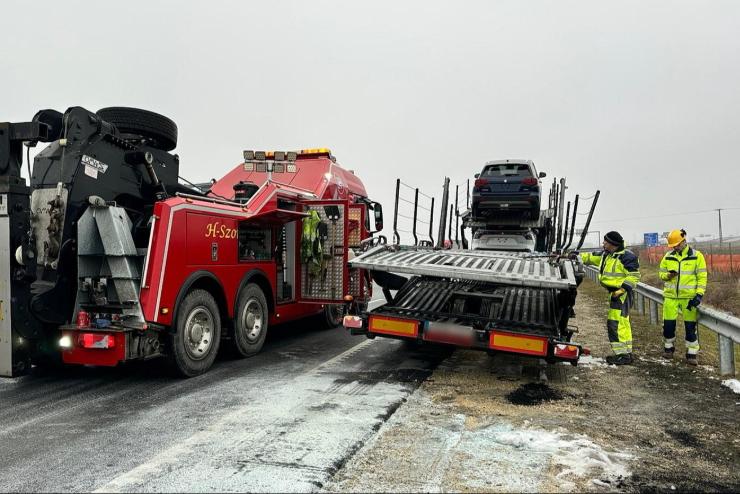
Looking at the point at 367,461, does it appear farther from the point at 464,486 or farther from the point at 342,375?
the point at 342,375

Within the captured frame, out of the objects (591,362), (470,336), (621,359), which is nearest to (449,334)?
(470,336)

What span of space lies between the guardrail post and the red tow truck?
226 inches

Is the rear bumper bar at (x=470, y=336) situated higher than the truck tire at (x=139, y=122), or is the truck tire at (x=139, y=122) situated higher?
the truck tire at (x=139, y=122)

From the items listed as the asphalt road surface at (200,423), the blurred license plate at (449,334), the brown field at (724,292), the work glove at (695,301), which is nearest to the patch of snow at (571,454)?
the asphalt road surface at (200,423)

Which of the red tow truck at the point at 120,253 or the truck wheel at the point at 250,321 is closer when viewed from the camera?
the red tow truck at the point at 120,253

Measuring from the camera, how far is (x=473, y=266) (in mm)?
6078

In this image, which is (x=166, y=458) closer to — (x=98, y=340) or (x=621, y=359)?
(x=98, y=340)

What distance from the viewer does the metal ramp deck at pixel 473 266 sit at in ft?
17.8

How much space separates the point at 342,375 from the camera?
5941 mm

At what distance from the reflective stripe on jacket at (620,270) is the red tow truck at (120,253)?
4.48 m

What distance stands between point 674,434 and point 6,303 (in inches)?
230

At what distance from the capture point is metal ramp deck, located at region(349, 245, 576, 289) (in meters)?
5.44

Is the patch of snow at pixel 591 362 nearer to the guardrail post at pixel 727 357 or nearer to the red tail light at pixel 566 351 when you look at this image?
the guardrail post at pixel 727 357

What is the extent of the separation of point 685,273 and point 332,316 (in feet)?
18.8
